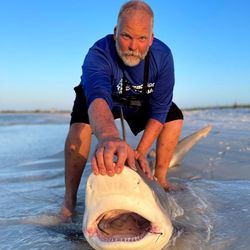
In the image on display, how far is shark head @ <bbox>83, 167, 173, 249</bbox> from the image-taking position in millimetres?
1794

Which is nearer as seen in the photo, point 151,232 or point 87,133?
point 151,232

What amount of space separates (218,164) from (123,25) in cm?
253

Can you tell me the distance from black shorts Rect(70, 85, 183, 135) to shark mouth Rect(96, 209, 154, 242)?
1309mm

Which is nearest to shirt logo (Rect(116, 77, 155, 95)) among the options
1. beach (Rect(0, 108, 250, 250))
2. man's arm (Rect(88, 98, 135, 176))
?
beach (Rect(0, 108, 250, 250))

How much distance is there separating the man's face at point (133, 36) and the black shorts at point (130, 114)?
0.56 metres

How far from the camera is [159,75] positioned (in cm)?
332

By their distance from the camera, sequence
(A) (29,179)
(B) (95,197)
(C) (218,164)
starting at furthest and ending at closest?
(C) (218,164) < (A) (29,179) < (B) (95,197)

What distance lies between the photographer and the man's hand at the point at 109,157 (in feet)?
5.78

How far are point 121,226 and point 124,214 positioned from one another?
0.22 ft

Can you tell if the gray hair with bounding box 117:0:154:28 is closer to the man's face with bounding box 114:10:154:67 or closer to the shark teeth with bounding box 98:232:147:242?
the man's face with bounding box 114:10:154:67

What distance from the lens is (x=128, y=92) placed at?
3396 mm

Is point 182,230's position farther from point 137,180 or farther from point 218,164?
point 218,164

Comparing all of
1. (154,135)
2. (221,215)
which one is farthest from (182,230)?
(154,135)

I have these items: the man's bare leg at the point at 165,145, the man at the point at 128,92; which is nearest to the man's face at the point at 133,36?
the man at the point at 128,92
